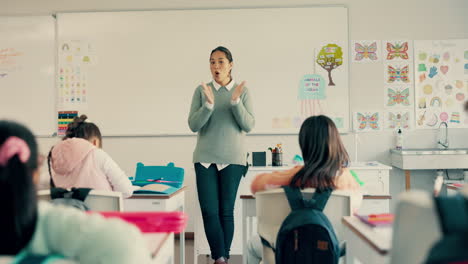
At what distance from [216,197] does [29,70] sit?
121 inches

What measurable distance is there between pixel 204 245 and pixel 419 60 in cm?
291

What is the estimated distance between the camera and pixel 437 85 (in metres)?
4.54

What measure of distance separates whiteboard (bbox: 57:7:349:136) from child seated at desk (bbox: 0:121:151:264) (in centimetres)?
377

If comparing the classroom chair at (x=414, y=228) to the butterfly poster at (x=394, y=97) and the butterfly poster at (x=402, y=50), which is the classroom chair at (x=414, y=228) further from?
the butterfly poster at (x=402, y=50)

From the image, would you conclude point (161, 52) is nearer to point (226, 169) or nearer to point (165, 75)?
point (165, 75)

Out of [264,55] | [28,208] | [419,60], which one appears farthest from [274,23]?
[28,208]

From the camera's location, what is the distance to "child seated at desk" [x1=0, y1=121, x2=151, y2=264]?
77 centimetres

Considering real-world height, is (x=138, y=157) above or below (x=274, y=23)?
below

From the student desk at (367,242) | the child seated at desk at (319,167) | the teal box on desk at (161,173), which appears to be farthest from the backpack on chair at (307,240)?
the teal box on desk at (161,173)

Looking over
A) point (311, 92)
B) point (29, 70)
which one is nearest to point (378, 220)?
point (311, 92)

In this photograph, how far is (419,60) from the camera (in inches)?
179

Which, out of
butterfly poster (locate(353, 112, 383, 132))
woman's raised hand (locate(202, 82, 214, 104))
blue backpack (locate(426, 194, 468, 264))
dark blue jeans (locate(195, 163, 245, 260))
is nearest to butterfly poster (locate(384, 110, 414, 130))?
butterfly poster (locate(353, 112, 383, 132))

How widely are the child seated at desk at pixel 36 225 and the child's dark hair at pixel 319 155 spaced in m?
1.05

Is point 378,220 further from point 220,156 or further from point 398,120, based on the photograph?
point 398,120
